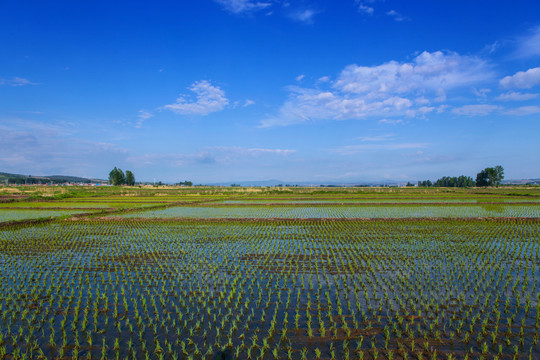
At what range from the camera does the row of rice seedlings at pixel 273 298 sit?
463 cm

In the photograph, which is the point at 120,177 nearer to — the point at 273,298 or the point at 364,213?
the point at 364,213

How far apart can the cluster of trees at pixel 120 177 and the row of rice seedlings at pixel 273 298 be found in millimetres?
74402

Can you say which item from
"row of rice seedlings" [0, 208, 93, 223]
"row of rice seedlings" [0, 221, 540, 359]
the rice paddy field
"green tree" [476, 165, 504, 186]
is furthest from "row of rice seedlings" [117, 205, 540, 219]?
"green tree" [476, 165, 504, 186]

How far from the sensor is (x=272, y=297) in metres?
6.48

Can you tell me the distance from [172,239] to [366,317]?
9251 millimetres

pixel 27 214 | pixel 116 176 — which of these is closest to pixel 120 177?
pixel 116 176

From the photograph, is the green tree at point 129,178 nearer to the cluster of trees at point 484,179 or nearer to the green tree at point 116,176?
the green tree at point 116,176

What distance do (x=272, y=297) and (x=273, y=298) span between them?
0.06 m

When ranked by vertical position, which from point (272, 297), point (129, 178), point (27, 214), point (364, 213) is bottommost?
point (272, 297)

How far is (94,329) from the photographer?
5.14m

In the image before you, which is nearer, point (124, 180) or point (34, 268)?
point (34, 268)

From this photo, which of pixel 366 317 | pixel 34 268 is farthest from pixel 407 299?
pixel 34 268

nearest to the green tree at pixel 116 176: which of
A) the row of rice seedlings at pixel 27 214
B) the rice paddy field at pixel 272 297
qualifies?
the row of rice seedlings at pixel 27 214

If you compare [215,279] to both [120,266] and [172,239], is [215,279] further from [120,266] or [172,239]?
[172,239]
